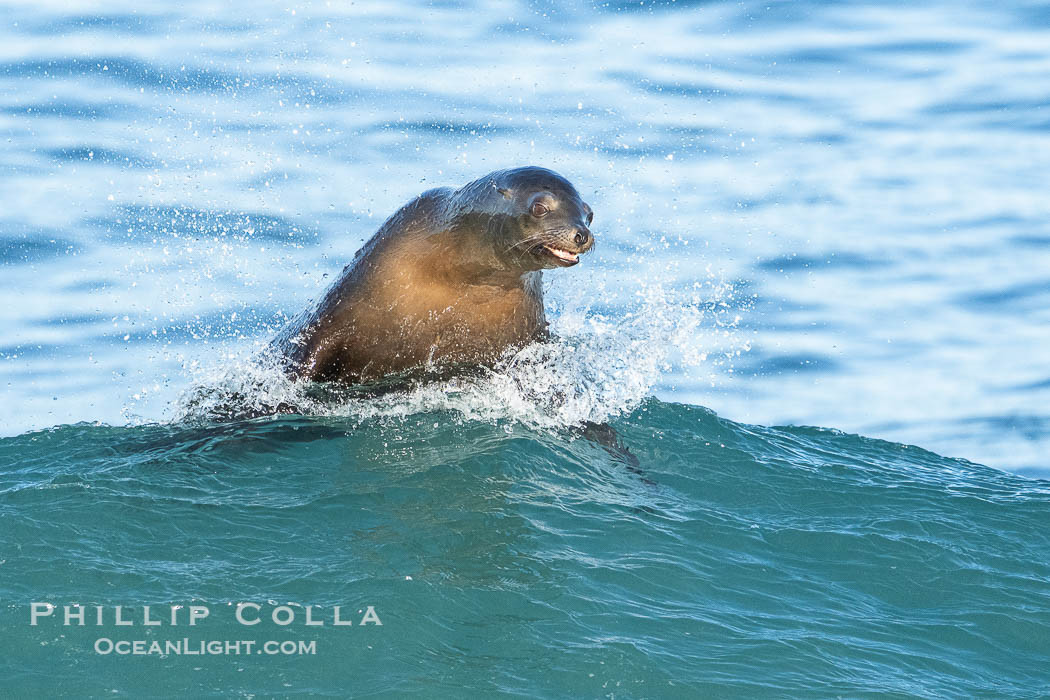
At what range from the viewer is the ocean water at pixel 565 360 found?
5.55m

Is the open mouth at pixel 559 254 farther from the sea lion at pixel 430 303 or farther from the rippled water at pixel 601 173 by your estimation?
the rippled water at pixel 601 173

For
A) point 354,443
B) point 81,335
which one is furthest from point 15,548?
point 81,335

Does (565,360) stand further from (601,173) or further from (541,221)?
(601,173)

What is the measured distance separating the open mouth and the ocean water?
744 mm

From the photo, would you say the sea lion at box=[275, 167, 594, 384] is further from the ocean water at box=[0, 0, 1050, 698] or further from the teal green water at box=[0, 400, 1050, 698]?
the teal green water at box=[0, 400, 1050, 698]

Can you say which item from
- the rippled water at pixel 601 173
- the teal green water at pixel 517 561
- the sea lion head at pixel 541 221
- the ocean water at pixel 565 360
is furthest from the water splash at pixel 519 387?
the rippled water at pixel 601 173

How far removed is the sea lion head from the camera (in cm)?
703

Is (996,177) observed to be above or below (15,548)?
above

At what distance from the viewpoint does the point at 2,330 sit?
36.9 feet

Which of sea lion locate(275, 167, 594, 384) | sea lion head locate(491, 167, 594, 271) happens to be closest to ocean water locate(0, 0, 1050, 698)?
sea lion locate(275, 167, 594, 384)

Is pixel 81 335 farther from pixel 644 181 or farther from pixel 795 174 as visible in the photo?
pixel 795 174

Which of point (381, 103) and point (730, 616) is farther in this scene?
point (381, 103)

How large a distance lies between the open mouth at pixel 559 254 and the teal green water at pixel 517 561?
0.94m

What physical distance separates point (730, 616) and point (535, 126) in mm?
10672
